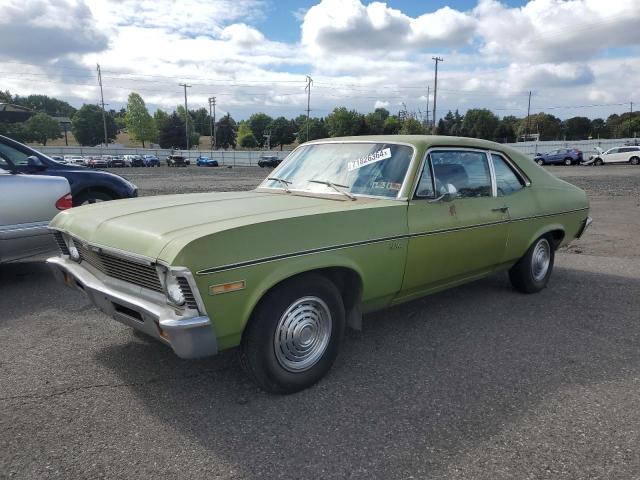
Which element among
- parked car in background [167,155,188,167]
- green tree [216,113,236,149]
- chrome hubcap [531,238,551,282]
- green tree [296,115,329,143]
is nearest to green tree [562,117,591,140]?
green tree [296,115,329,143]

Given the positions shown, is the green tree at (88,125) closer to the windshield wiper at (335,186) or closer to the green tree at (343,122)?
the green tree at (343,122)

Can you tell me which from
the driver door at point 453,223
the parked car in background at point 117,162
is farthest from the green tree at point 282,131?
the driver door at point 453,223

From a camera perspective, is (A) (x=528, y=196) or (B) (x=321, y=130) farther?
(B) (x=321, y=130)

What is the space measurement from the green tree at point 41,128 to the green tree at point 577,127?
10741cm

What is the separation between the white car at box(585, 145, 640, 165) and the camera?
36.2 m

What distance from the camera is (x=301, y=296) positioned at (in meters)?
2.94

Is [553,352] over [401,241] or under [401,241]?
under

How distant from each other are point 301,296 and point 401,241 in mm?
905

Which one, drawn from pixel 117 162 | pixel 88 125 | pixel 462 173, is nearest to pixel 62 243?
pixel 462 173

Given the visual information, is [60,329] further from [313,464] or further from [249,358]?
[313,464]

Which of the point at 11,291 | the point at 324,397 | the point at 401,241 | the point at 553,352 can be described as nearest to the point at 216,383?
the point at 324,397

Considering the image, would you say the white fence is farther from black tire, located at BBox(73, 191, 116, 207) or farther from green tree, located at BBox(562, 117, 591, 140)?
green tree, located at BBox(562, 117, 591, 140)

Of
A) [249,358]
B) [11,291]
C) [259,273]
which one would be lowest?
Result: [11,291]

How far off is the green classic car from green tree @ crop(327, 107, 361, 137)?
8754cm
